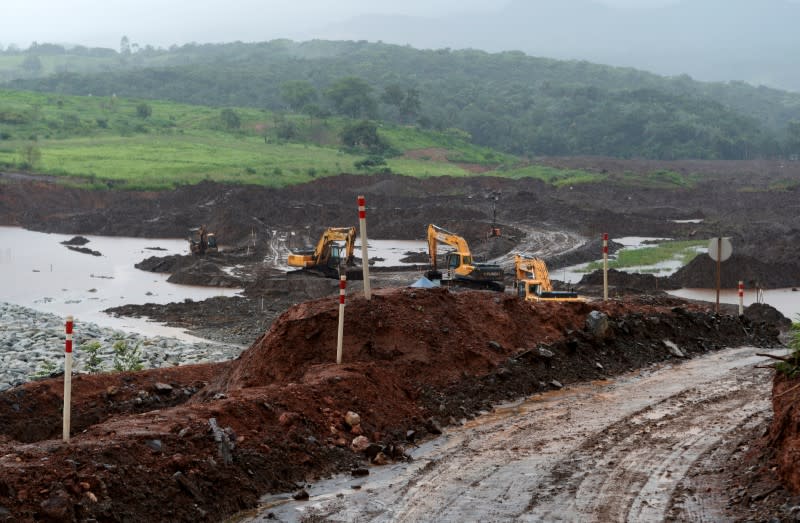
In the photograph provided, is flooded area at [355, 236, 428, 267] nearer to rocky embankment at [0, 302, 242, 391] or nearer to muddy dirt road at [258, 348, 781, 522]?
rocky embankment at [0, 302, 242, 391]

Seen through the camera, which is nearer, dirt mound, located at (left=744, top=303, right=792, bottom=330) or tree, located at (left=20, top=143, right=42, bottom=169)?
dirt mound, located at (left=744, top=303, right=792, bottom=330)

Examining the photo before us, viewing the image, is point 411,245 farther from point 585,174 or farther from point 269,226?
point 585,174

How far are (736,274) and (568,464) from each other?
37.1 m

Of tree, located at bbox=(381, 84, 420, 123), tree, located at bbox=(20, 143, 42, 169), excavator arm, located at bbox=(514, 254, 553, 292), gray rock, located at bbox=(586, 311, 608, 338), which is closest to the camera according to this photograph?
gray rock, located at bbox=(586, 311, 608, 338)

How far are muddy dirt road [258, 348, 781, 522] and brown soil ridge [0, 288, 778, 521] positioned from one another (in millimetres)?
563

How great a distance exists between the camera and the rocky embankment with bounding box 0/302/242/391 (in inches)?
876

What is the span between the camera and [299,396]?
11500mm

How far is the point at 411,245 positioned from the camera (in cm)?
6253

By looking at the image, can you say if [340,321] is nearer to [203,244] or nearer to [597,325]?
[597,325]

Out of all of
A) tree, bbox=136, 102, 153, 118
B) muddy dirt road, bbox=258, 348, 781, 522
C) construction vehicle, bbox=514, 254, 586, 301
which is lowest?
construction vehicle, bbox=514, 254, 586, 301

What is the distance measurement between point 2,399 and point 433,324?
238 inches

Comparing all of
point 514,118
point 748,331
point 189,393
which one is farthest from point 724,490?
point 514,118

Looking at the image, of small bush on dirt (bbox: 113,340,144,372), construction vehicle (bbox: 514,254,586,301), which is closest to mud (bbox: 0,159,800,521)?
small bush on dirt (bbox: 113,340,144,372)

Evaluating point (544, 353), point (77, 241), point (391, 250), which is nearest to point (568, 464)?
point (544, 353)
